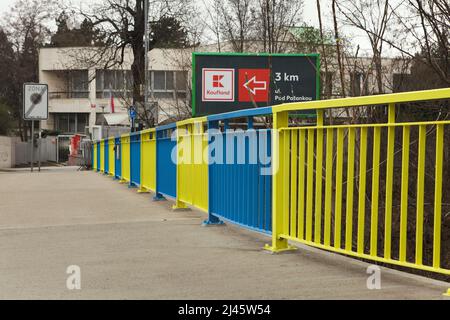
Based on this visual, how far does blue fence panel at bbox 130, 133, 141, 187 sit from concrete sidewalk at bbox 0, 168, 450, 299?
4091 mm

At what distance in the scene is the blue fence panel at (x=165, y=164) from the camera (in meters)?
9.12

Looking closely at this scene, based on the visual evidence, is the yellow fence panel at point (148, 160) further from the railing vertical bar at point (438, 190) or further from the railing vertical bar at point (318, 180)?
the railing vertical bar at point (438, 190)

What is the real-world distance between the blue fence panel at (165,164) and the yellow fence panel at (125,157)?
416cm

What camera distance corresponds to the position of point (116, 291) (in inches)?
168

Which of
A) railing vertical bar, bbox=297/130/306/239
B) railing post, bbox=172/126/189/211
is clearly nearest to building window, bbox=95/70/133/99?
railing post, bbox=172/126/189/211

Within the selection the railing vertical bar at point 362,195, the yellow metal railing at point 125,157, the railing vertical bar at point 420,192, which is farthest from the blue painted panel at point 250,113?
the yellow metal railing at point 125,157

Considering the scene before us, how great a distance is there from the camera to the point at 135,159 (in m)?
13.0

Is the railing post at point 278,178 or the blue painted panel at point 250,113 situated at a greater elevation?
the blue painted panel at point 250,113

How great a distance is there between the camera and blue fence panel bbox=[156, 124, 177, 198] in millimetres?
9117

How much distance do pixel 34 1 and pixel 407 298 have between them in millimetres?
51679

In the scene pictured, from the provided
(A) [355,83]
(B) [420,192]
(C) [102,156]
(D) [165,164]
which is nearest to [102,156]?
(C) [102,156]

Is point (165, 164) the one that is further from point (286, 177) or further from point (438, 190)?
point (438, 190)

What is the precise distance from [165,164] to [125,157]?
5455 mm

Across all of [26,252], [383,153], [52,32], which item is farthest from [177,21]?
[52,32]
